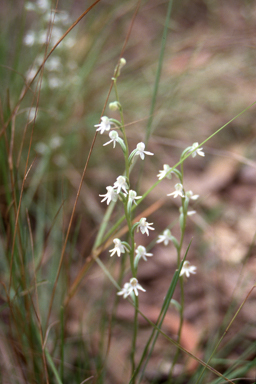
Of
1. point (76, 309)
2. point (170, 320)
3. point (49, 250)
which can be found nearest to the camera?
point (170, 320)

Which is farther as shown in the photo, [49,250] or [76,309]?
[49,250]

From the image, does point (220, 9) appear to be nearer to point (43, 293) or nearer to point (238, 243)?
point (238, 243)

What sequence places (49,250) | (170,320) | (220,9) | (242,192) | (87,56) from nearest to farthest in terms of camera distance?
(170,320) < (49,250) < (242,192) < (87,56) < (220,9)

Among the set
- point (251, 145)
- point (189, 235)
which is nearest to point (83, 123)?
point (189, 235)

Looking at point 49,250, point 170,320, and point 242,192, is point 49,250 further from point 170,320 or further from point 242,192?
point 242,192

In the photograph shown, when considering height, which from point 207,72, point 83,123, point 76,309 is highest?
point 207,72

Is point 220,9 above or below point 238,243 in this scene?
above

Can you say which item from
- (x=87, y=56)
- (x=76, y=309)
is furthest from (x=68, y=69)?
(x=76, y=309)
